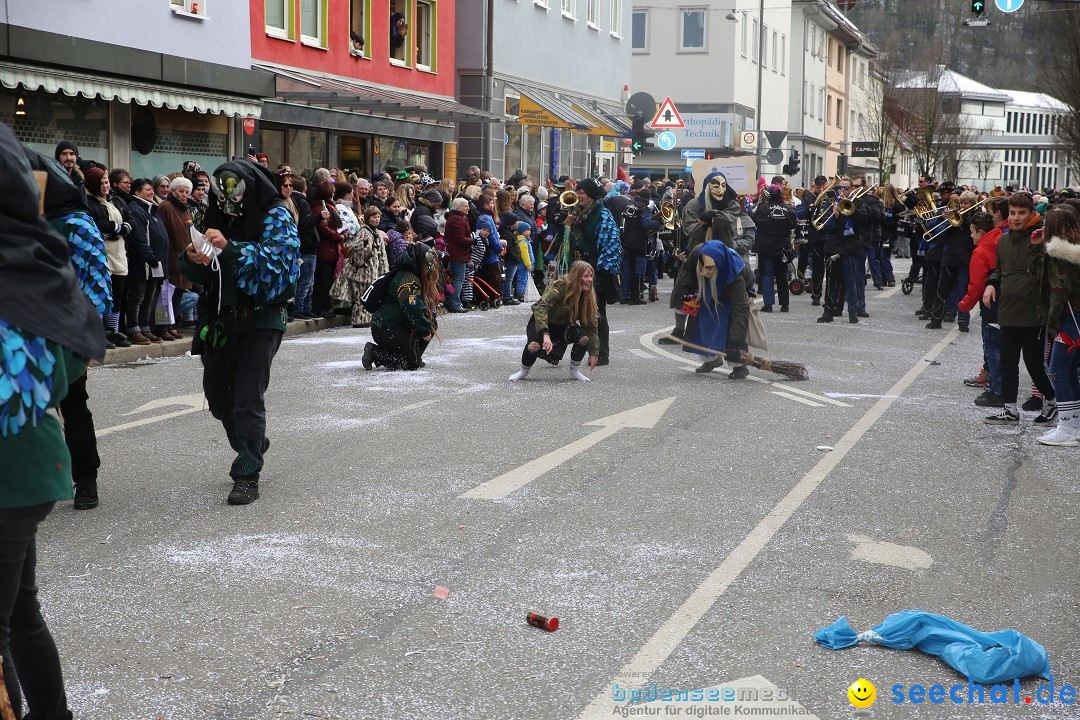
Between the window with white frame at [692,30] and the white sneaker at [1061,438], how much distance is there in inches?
1721

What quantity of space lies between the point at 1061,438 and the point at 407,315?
581 centimetres

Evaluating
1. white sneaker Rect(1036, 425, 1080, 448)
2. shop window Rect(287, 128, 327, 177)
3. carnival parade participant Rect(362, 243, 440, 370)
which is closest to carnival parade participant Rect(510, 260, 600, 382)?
carnival parade participant Rect(362, 243, 440, 370)

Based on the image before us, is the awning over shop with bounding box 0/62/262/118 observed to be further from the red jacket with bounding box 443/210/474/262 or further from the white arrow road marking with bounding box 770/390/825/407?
the white arrow road marking with bounding box 770/390/825/407

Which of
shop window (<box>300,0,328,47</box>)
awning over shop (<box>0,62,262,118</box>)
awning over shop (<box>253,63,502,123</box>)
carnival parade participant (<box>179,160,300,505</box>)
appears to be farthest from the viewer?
shop window (<box>300,0,328,47</box>)

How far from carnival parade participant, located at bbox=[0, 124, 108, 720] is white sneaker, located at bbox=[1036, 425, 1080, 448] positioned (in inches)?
297

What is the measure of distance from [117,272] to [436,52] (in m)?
18.9

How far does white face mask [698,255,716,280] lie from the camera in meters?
12.3

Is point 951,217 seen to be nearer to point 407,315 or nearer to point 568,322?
point 568,322

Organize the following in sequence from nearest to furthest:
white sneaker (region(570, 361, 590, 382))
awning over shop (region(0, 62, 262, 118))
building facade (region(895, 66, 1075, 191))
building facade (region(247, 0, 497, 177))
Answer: white sneaker (region(570, 361, 590, 382)) → awning over shop (region(0, 62, 262, 118)) → building facade (region(247, 0, 497, 177)) → building facade (region(895, 66, 1075, 191))

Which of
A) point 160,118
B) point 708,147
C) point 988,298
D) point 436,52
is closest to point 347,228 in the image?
point 160,118

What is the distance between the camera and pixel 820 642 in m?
4.97

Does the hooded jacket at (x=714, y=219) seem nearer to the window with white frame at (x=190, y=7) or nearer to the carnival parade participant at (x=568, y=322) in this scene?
the carnival parade participant at (x=568, y=322)

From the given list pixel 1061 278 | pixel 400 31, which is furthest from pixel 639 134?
pixel 1061 278

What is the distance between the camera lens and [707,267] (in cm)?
1234
